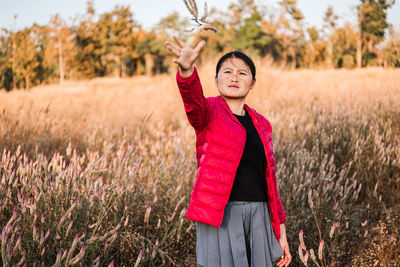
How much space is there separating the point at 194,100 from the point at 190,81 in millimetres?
99

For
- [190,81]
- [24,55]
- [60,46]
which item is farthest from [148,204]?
[60,46]

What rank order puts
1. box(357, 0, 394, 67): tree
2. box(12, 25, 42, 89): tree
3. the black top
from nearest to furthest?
the black top → box(12, 25, 42, 89): tree → box(357, 0, 394, 67): tree

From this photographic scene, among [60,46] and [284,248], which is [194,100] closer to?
[284,248]

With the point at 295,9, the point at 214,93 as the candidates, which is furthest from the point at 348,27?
the point at 214,93

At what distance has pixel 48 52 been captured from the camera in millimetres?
27828

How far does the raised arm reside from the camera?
1322mm

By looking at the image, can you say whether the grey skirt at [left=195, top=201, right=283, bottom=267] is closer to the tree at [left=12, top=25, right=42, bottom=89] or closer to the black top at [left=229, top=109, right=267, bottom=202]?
the black top at [left=229, top=109, right=267, bottom=202]

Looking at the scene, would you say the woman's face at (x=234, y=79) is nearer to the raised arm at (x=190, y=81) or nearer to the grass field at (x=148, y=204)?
the raised arm at (x=190, y=81)

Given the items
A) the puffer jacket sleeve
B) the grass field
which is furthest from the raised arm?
the grass field

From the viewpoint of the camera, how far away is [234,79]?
1675 mm

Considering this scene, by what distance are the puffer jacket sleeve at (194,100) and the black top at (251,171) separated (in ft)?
0.79

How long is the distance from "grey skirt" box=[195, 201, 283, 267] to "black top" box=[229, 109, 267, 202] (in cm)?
4

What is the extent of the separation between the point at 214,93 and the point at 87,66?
26.9 m

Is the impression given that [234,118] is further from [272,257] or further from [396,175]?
[396,175]
